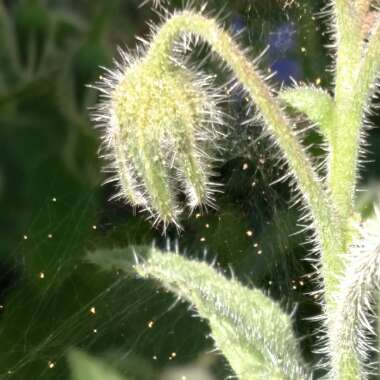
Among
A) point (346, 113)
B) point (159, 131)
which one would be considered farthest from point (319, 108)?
point (159, 131)

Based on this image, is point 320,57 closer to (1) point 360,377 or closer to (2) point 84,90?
(2) point 84,90

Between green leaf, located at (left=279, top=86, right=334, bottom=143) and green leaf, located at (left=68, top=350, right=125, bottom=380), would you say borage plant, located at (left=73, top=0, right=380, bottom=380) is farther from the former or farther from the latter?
green leaf, located at (left=68, top=350, right=125, bottom=380)

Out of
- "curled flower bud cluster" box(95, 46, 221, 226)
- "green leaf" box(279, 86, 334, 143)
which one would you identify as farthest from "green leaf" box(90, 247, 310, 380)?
"green leaf" box(279, 86, 334, 143)

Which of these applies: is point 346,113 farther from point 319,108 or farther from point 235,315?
point 235,315

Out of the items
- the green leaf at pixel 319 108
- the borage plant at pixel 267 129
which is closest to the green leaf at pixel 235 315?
the borage plant at pixel 267 129

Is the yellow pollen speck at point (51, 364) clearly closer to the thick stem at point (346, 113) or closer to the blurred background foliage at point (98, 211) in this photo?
the blurred background foliage at point (98, 211)

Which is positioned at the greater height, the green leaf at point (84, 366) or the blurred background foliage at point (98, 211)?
the blurred background foliage at point (98, 211)
